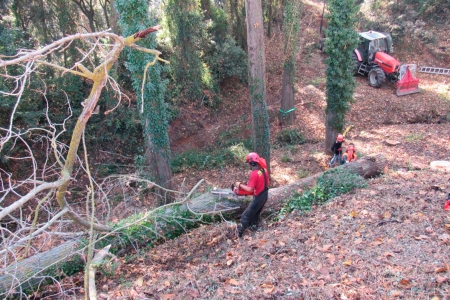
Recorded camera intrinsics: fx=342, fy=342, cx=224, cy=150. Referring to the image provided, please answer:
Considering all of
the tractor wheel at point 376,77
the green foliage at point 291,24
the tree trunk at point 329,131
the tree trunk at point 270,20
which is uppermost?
the tree trunk at point 270,20

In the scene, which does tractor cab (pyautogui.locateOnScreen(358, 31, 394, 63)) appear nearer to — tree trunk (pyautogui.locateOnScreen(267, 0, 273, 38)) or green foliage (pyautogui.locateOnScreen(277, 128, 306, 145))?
tree trunk (pyautogui.locateOnScreen(267, 0, 273, 38))

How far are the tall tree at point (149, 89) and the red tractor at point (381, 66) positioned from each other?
10868 millimetres

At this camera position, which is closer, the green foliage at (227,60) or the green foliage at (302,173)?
the green foliage at (302,173)

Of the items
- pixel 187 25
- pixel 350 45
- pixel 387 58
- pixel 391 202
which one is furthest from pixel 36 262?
pixel 387 58

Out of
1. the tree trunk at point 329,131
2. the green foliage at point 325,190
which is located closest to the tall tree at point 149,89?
the green foliage at point 325,190

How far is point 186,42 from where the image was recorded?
577 inches

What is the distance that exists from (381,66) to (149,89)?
1222cm

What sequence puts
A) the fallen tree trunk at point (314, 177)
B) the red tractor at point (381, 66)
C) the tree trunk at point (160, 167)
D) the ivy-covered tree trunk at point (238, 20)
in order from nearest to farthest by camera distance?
the fallen tree trunk at point (314, 177) → the tree trunk at point (160, 167) → the red tractor at point (381, 66) → the ivy-covered tree trunk at point (238, 20)

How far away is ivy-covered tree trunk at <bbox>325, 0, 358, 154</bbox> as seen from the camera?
10211mm

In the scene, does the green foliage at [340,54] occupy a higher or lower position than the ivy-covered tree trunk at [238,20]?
lower

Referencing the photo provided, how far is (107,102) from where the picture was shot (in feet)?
42.8

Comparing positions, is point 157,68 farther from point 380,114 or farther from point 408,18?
point 408,18

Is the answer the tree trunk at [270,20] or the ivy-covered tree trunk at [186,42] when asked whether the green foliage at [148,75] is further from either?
the tree trunk at [270,20]

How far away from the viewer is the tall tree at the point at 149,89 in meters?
7.95
